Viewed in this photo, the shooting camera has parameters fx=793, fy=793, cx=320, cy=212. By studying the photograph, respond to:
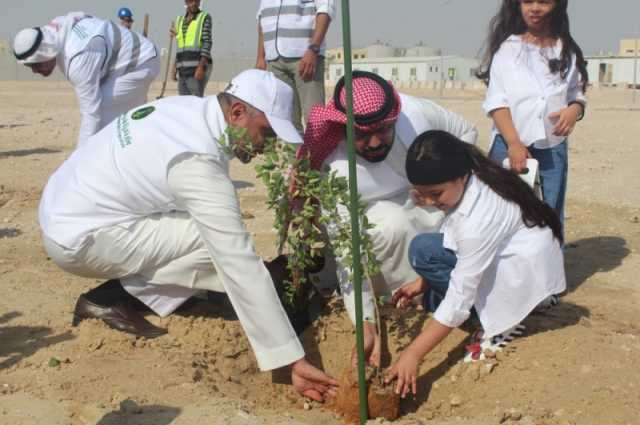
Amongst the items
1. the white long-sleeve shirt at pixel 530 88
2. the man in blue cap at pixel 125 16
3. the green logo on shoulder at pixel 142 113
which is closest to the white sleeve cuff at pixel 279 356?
the green logo on shoulder at pixel 142 113

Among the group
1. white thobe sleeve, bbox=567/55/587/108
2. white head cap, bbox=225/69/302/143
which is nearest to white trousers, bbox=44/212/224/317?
white head cap, bbox=225/69/302/143

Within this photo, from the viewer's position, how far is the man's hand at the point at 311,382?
10.3ft

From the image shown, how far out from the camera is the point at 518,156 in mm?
3867

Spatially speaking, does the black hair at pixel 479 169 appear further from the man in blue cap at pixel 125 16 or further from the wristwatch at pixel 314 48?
the man in blue cap at pixel 125 16

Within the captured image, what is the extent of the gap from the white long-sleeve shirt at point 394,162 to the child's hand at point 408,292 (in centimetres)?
43

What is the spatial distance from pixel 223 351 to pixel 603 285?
2.22 m

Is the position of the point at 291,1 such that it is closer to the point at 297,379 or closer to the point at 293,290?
the point at 293,290

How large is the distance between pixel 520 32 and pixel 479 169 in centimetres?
121

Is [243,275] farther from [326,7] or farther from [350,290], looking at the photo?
[326,7]

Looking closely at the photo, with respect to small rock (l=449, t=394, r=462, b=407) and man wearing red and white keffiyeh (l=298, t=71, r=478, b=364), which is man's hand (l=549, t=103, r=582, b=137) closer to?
man wearing red and white keffiyeh (l=298, t=71, r=478, b=364)

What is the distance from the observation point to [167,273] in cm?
367

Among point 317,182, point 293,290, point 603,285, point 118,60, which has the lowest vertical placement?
point 603,285

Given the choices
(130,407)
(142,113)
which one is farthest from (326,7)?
(130,407)

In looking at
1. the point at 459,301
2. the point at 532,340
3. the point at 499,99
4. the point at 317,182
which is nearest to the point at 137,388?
the point at 317,182
